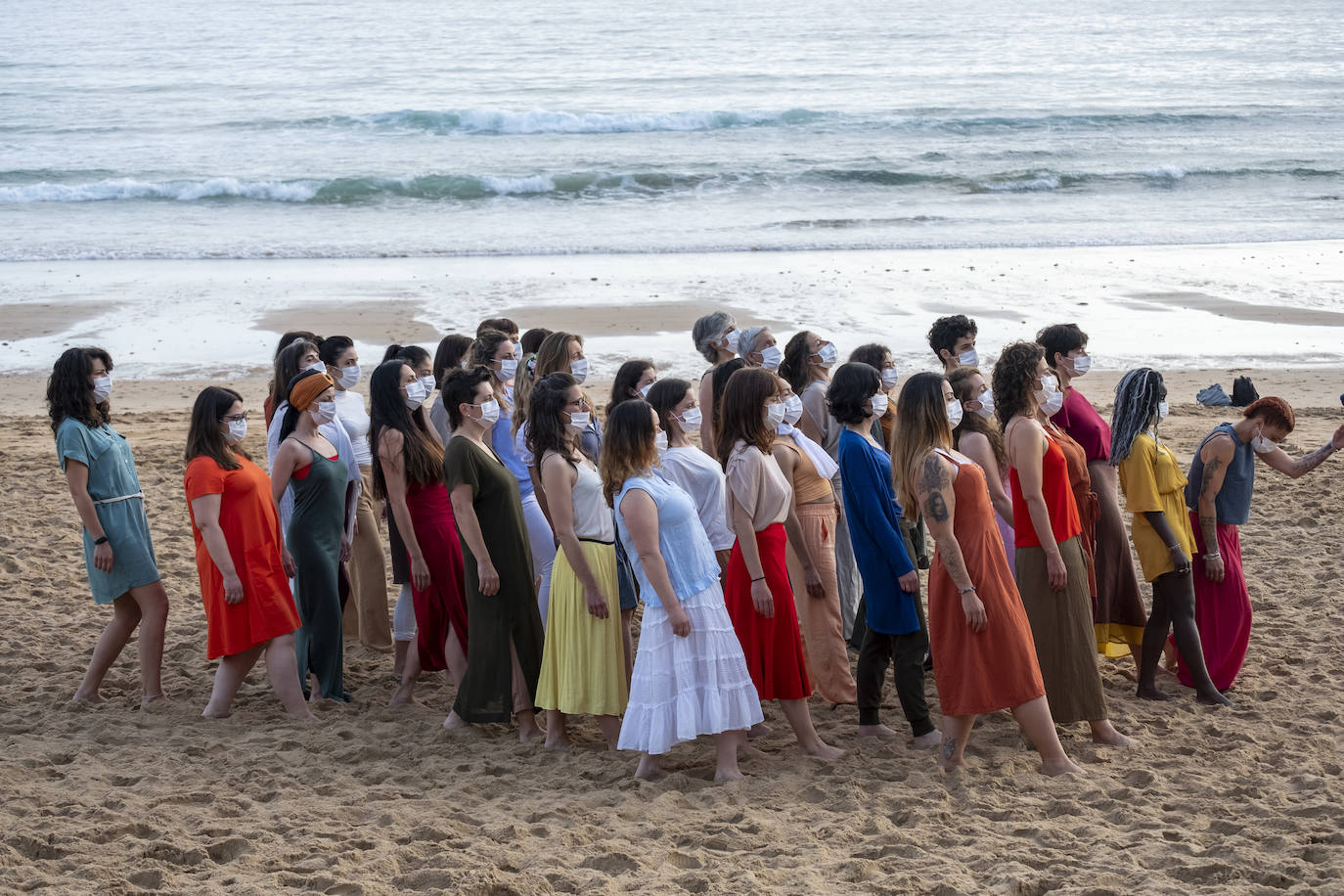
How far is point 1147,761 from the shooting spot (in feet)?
17.9

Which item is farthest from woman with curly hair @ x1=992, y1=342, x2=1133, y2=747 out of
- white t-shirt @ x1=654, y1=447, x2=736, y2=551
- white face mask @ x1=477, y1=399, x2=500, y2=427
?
white face mask @ x1=477, y1=399, x2=500, y2=427

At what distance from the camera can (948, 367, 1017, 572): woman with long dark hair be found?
18.0 ft

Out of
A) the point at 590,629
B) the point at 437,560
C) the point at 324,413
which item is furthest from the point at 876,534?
the point at 324,413

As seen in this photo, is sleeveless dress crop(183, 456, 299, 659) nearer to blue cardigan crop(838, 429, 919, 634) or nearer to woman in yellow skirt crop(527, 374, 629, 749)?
woman in yellow skirt crop(527, 374, 629, 749)

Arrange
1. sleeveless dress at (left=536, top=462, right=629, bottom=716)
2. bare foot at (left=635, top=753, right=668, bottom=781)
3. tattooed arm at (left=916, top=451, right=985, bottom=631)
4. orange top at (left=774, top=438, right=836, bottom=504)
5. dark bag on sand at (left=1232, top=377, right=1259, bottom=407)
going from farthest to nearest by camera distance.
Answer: dark bag on sand at (left=1232, top=377, right=1259, bottom=407) → orange top at (left=774, top=438, right=836, bottom=504) → sleeveless dress at (left=536, top=462, right=629, bottom=716) → bare foot at (left=635, top=753, right=668, bottom=781) → tattooed arm at (left=916, top=451, right=985, bottom=631)

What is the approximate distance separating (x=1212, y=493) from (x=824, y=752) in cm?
224

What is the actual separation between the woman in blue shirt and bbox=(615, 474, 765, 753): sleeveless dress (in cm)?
75

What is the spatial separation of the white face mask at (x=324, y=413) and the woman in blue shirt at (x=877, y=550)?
7.63 feet

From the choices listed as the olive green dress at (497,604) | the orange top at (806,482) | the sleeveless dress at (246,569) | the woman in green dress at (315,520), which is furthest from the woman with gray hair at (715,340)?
the sleeveless dress at (246,569)

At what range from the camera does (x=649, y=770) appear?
Answer: 5.42 meters

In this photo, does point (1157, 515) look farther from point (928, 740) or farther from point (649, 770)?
point (649, 770)

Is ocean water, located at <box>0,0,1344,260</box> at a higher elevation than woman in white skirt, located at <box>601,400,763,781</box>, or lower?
higher

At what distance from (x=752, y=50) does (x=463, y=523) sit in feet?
169

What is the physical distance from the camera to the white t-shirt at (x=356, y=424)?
6895 mm
